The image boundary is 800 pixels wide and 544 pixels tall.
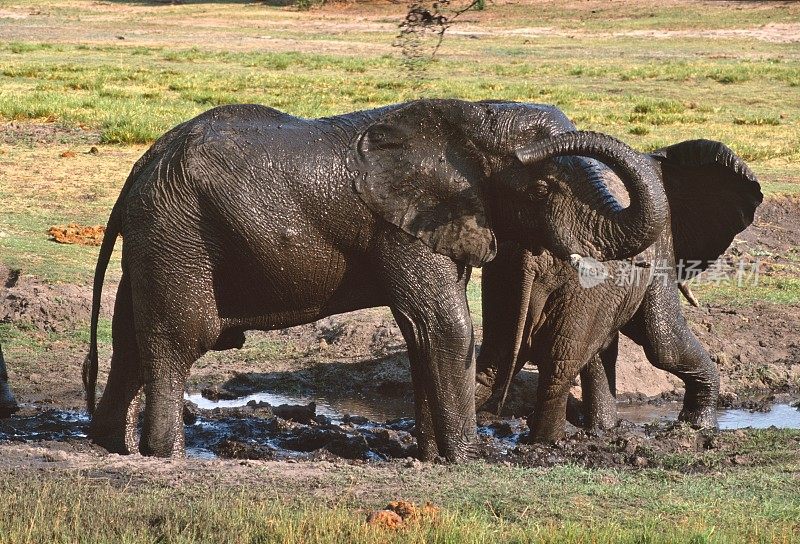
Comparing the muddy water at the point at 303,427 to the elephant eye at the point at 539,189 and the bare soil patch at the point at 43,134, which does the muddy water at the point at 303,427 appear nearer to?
the elephant eye at the point at 539,189

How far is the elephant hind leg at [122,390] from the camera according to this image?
25.3ft

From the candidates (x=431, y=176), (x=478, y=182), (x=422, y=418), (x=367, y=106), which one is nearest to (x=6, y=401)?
(x=422, y=418)

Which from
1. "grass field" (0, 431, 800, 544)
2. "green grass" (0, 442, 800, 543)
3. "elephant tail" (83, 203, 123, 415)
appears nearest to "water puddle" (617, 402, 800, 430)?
"grass field" (0, 431, 800, 544)

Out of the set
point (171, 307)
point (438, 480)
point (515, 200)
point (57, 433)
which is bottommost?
point (57, 433)

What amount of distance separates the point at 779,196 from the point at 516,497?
964 centimetres

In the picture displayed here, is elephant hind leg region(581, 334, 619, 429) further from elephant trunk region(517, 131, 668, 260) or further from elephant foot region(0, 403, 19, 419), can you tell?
elephant foot region(0, 403, 19, 419)

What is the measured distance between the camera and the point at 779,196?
588 inches

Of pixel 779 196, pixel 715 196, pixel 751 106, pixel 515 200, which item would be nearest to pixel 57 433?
pixel 515 200

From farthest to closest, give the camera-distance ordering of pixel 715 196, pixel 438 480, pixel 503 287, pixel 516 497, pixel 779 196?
1. pixel 779 196
2. pixel 715 196
3. pixel 503 287
4. pixel 438 480
5. pixel 516 497

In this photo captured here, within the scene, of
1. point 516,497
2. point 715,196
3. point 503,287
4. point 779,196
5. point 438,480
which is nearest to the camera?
point 516,497

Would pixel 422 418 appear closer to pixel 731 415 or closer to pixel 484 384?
pixel 484 384

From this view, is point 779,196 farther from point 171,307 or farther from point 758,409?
point 171,307

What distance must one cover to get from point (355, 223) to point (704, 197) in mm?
2774

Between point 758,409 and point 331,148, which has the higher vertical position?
point 331,148
